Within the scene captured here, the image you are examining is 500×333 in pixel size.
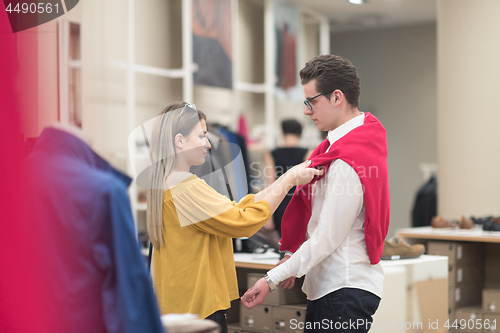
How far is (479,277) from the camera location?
10.7 feet

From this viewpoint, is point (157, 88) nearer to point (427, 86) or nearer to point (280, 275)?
point (280, 275)

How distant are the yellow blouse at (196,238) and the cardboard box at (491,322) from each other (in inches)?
83.0

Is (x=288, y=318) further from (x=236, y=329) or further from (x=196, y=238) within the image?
(x=196, y=238)

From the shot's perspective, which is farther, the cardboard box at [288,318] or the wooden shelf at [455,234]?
the wooden shelf at [455,234]

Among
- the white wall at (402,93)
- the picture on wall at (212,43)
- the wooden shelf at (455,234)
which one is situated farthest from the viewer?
the white wall at (402,93)

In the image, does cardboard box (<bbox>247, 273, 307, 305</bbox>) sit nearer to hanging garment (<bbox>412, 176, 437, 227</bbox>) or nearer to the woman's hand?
the woman's hand

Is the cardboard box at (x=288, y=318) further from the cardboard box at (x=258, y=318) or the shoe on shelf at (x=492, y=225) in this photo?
the shoe on shelf at (x=492, y=225)

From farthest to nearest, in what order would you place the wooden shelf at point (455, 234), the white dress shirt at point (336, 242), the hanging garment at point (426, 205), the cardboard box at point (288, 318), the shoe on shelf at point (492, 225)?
the hanging garment at point (426, 205), the shoe on shelf at point (492, 225), the wooden shelf at point (455, 234), the cardboard box at point (288, 318), the white dress shirt at point (336, 242)

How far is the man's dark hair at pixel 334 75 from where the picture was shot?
1.44 m

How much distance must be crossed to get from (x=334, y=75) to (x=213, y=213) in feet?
1.75

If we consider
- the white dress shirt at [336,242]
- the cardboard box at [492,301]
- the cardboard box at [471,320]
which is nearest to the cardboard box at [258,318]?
the white dress shirt at [336,242]

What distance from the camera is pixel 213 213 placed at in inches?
57.8

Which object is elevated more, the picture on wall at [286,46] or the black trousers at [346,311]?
the picture on wall at [286,46]

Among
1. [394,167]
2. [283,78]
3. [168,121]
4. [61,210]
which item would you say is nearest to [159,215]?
[168,121]
